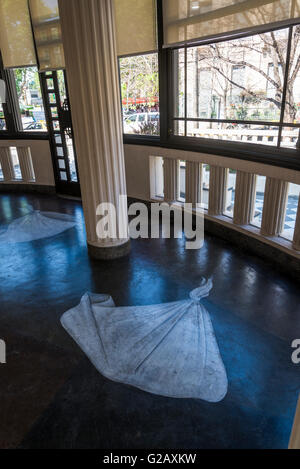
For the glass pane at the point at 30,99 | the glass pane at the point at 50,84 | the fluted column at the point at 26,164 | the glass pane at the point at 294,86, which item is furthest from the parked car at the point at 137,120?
the fluted column at the point at 26,164

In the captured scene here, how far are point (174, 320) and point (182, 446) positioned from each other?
1.12m

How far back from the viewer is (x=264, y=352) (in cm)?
265

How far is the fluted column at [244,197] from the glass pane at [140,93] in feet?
5.72

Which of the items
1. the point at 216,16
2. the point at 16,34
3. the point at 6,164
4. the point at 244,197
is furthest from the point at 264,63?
the point at 6,164

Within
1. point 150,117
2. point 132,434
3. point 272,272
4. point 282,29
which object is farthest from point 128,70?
point 132,434

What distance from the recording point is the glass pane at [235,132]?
375 cm

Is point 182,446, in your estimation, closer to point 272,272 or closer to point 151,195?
point 272,272

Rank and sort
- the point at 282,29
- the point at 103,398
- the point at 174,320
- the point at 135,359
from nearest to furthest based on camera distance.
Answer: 1. the point at 103,398
2. the point at 135,359
3. the point at 174,320
4. the point at 282,29

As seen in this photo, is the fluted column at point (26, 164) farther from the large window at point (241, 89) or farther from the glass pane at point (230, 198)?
the glass pane at point (230, 198)

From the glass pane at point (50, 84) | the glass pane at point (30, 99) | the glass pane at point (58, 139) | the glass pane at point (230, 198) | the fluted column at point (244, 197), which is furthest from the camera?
the glass pane at point (58, 139)

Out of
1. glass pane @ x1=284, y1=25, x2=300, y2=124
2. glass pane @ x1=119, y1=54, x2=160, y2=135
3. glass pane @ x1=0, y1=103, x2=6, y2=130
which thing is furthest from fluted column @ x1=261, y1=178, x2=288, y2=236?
glass pane @ x1=0, y1=103, x2=6, y2=130

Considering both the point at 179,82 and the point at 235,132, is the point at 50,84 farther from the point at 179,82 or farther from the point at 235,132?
the point at 235,132

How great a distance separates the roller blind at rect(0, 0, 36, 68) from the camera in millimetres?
5777

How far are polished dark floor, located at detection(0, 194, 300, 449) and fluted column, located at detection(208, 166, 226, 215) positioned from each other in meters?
0.52
